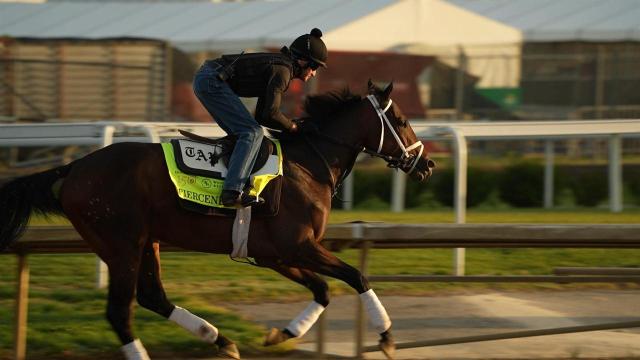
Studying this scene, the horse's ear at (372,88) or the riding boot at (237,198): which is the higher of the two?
the horse's ear at (372,88)

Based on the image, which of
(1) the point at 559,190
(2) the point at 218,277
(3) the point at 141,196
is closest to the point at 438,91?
(1) the point at 559,190

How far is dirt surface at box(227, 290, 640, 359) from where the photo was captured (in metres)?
6.88

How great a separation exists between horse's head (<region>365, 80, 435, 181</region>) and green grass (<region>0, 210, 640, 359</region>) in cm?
144

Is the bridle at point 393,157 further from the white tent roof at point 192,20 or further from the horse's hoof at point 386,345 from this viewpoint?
the white tent roof at point 192,20

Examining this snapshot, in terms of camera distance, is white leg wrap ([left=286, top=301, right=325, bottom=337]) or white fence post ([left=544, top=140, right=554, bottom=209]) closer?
white leg wrap ([left=286, top=301, right=325, bottom=337])

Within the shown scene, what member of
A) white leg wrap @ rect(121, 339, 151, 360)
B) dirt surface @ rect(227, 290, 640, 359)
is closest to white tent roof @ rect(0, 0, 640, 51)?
dirt surface @ rect(227, 290, 640, 359)

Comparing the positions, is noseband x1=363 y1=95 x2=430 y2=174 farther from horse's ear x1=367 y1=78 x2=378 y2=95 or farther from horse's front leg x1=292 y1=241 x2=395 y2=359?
horse's front leg x1=292 y1=241 x2=395 y2=359

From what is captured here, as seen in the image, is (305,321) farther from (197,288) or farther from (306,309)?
(197,288)

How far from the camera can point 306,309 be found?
6355mm

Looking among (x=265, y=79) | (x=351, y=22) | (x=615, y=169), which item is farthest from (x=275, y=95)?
(x=351, y=22)

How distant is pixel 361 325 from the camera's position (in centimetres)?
644

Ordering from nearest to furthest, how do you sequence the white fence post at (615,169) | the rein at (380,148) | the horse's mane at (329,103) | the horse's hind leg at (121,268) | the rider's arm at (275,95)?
the horse's hind leg at (121,268) → the rider's arm at (275,95) → the rein at (380,148) → the horse's mane at (329,103) → the white fence post at (615,169)

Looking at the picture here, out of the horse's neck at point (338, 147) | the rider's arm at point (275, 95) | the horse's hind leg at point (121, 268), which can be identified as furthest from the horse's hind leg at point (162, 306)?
the horse's neck at point (338, 147)

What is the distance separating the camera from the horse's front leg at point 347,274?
5.99 m
